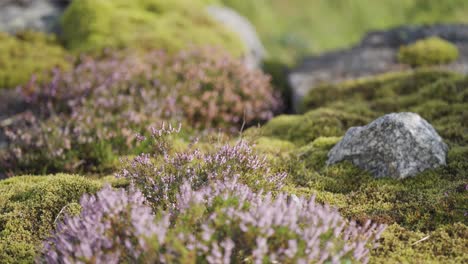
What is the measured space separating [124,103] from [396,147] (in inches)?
184

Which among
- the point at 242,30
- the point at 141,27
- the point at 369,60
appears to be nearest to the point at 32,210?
the point at 141,27

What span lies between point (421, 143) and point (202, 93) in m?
4.96

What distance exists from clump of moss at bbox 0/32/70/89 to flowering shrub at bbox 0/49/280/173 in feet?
2.97

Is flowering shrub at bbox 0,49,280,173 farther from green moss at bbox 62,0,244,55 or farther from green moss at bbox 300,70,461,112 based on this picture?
green moss at bbox 62,0,244,55

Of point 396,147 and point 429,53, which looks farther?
point 429,53

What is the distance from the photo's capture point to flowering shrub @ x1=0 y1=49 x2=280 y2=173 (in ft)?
21.8

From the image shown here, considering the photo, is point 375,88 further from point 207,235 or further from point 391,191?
point 207,235

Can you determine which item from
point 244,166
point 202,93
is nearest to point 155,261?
point 244,166

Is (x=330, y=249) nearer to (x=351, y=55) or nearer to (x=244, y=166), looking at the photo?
(x=244, y=166)

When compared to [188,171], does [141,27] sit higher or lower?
higher

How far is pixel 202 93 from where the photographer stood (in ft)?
30.0

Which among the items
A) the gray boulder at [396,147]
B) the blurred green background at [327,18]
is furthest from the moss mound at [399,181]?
the blurred green background at [327,18]

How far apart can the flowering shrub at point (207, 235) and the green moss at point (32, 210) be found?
2.60 feet

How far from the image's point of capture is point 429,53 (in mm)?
11312
